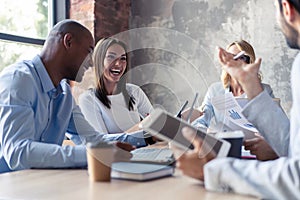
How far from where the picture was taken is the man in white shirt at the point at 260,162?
876mm

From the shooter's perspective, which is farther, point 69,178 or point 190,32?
point 190,32

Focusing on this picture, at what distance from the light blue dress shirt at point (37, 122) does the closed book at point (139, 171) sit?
19 cm

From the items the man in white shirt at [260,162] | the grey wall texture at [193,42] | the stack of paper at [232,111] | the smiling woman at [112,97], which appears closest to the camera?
the man in white shirt at [260,162]

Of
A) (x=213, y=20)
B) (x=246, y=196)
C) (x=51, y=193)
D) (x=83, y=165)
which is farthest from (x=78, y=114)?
(x=213, y=20)

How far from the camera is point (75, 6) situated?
3490mm

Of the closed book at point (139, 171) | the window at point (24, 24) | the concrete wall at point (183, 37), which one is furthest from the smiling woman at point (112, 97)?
the closed book at point (139, 171)

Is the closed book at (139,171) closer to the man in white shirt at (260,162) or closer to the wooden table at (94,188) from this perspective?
the wooden table at (94,188)

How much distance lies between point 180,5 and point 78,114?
2118 millimetres

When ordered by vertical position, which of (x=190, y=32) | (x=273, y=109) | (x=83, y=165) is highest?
(x=190, y=32)

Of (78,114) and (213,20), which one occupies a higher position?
(213,20)

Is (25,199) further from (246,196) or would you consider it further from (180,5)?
(180,5)

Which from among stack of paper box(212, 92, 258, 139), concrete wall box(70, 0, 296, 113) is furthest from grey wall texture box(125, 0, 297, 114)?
stack of paper box(212, 92, 258, 139)

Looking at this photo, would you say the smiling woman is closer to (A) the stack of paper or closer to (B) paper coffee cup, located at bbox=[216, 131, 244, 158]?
(A) the stack of paper

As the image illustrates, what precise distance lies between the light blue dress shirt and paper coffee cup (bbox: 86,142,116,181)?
218 millimetres
